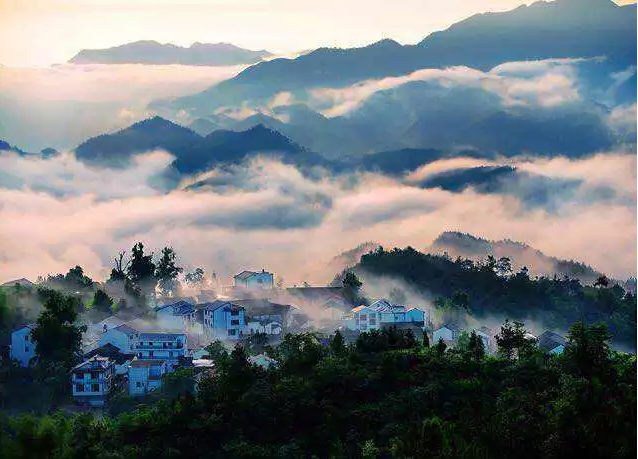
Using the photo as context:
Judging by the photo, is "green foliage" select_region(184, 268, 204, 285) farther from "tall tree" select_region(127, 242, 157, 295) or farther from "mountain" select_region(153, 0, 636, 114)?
"mountain" select_region(153, 0, 636, 114)

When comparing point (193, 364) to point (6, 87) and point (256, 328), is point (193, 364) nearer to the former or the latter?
point (256, 328)

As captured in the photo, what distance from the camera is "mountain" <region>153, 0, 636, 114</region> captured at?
19.5 metres

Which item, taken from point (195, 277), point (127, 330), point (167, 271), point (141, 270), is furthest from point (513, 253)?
point (127, 330)

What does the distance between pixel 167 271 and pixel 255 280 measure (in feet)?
4.93

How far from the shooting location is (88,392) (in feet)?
55.6

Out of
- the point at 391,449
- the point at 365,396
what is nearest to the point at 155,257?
the point at 365,396

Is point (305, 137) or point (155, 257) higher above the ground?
point (305, 137)

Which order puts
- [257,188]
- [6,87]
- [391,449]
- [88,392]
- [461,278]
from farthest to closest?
[461,278] → [257,188] → [6,87] → [88,392] → [391,449]

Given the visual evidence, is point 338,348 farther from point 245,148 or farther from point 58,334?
point 245,148

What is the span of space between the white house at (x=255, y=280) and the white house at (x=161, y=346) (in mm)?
4055

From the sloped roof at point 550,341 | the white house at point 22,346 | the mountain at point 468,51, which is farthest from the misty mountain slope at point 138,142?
the sloped roof at point 550,341

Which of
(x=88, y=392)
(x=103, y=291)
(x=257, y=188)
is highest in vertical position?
(x=257, y=188)

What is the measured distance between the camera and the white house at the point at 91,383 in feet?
55.4

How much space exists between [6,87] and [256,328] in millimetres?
5220
